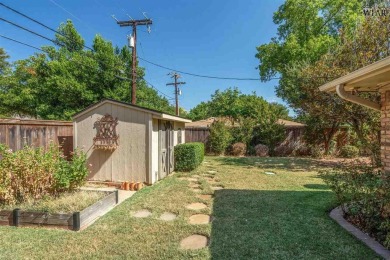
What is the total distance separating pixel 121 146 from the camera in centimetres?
655

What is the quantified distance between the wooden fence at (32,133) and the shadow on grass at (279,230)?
5429 millimetres

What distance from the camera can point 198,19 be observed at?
1391 centimetres

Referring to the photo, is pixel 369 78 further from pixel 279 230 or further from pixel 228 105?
pixel 228 105

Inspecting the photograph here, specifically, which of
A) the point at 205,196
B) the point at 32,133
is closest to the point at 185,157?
the point at 205,196

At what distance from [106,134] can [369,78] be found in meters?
6.02

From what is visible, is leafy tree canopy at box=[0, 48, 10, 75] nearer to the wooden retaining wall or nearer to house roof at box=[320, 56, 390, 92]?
the wooden retaining wall

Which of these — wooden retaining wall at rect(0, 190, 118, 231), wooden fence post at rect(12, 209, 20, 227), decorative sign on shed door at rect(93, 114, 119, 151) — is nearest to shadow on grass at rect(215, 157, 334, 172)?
decorative sign on shed door at rect(93, 114, 119, 151)

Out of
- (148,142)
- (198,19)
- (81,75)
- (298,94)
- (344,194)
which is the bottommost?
(344,194)

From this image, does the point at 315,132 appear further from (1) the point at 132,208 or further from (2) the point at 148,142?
(1) the point at 132,208

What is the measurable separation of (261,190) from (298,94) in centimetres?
685

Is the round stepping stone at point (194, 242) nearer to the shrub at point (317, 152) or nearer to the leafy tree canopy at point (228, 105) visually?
the shrub at point (317, 152)

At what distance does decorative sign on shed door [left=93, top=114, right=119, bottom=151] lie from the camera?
6497mm

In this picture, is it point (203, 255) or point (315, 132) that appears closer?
point (203, 255)

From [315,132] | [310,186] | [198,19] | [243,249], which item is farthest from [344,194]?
[198,19]
